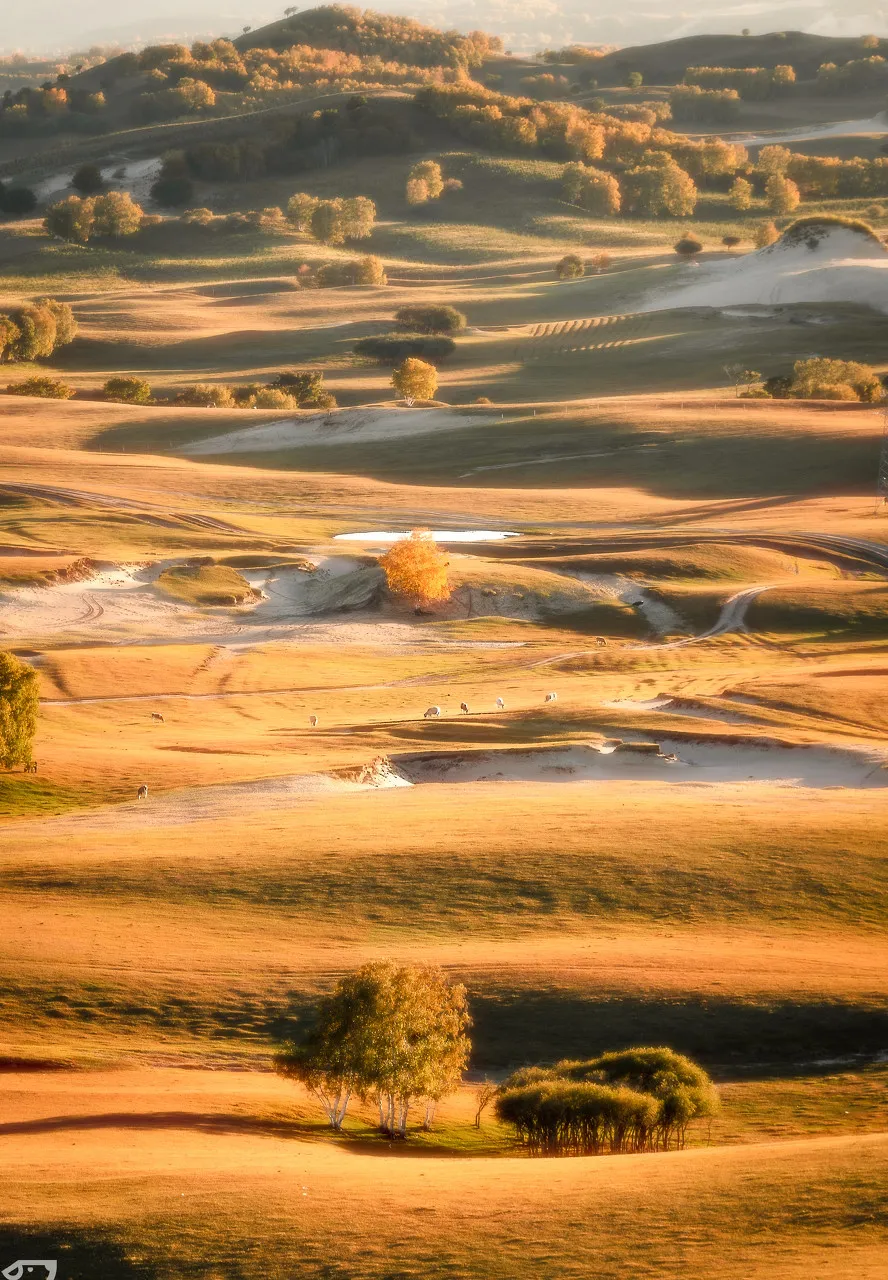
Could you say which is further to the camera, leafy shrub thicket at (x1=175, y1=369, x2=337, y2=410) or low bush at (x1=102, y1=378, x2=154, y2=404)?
low bush at (x1=102, y1=378, x2=154, y2=404)

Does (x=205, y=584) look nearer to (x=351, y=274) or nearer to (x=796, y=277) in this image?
(x=796, y=277)

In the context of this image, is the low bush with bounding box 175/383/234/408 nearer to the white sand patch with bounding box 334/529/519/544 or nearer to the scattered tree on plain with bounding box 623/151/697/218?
the white sand patch with bounding box 334/529/519/544

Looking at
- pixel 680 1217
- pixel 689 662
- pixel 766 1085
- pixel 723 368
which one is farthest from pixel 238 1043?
pixel 723 368

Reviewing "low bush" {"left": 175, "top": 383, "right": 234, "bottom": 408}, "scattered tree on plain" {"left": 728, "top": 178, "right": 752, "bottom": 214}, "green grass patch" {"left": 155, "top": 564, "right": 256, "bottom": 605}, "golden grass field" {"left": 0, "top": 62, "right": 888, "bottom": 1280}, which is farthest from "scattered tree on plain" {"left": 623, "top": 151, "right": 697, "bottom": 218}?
"green grass patch" {"left": 155, "top": 564, "right": 256, "bottom": 605}

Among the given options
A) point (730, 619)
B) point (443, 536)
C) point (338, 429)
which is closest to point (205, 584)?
point (443, 536)

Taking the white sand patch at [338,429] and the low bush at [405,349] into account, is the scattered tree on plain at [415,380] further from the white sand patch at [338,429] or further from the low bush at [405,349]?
the low bush at [405,349]

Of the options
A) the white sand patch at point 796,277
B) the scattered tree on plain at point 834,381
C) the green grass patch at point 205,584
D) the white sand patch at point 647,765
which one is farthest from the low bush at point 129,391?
the white sand patch at point 647,765
